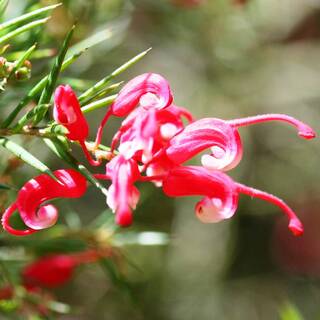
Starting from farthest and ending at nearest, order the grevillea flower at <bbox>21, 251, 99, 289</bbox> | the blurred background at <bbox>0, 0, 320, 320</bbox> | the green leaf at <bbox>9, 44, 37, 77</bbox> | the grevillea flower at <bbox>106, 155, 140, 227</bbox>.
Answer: the blurred background at <bbox>0, 0, 320, 320</bbox> → the grevillea flower at <bbox>21, 251, 99, 289</bbox> → the green leaf at <bbox>9, 44, 37, 77</bbox> → the grevillea flower at <bbox>106, 155, 140, 227</bbox>

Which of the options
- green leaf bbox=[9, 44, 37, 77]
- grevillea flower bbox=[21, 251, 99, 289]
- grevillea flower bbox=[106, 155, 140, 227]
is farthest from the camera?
grevillea flower bbox=[21, 251, 99, 289]

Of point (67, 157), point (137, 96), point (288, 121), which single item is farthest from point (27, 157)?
point (288, 121)

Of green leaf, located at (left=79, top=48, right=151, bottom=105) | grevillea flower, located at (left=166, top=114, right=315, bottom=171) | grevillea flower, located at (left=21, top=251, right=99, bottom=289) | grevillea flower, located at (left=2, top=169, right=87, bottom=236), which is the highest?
green leaf, located at (left=79, top=48, right=151, bottom=105)

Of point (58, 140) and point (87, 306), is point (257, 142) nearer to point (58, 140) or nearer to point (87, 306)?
point (87, 306)

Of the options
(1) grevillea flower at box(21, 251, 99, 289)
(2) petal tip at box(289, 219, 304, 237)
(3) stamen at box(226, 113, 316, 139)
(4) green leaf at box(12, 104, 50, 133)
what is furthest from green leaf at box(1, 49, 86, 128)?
(1) grevillea flower at box(21, 251, 99, 289)

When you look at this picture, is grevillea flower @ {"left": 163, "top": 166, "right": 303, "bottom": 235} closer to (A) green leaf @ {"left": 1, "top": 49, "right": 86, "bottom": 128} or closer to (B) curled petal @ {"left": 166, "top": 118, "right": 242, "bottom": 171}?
(B) curled petal @ {"left": 166, "top": 118, "right": 242, "bottom": 171}

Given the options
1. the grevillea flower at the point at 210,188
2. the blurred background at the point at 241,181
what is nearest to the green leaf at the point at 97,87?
the grevillea flower at the point at 210,188

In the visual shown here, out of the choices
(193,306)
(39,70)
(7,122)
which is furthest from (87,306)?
(7,122)
